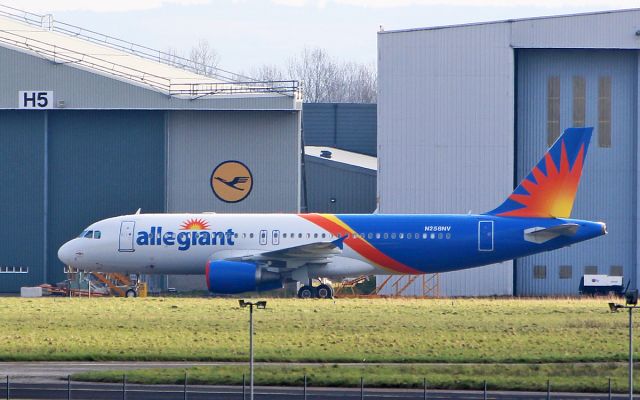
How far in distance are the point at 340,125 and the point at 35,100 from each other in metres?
36.3

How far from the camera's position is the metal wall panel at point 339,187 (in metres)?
78.8

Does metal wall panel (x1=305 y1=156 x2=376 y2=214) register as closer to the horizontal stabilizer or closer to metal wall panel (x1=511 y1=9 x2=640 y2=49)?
metal wall panel (x1=511 y1=9 x2=640 y2=49)

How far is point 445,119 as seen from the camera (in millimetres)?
65312

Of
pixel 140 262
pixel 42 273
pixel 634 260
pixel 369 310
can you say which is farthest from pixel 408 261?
pixel 42 273

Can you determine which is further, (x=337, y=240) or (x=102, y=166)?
(x=102, y=166)

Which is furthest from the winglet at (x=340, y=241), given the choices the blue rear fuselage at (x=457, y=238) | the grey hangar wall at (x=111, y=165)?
the grey hangar wall at (x=111, y=165)

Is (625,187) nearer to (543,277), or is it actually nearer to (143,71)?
(543,277)

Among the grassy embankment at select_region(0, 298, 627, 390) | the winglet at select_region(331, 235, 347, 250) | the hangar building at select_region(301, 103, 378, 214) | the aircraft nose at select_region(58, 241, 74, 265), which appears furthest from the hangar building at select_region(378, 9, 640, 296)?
the aircraft nose at select_region(58, 241, 74, 265)

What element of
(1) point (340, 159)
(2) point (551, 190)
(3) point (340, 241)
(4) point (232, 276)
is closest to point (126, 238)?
(4) point (232, 276)

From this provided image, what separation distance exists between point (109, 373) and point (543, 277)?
36.7 meters

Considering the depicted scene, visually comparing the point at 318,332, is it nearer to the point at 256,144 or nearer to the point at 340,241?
the point at 340,241

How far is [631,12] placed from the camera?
6494 cm

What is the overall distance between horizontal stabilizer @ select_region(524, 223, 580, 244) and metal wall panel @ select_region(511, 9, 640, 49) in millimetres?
14119

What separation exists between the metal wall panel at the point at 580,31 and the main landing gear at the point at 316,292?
16999mm
